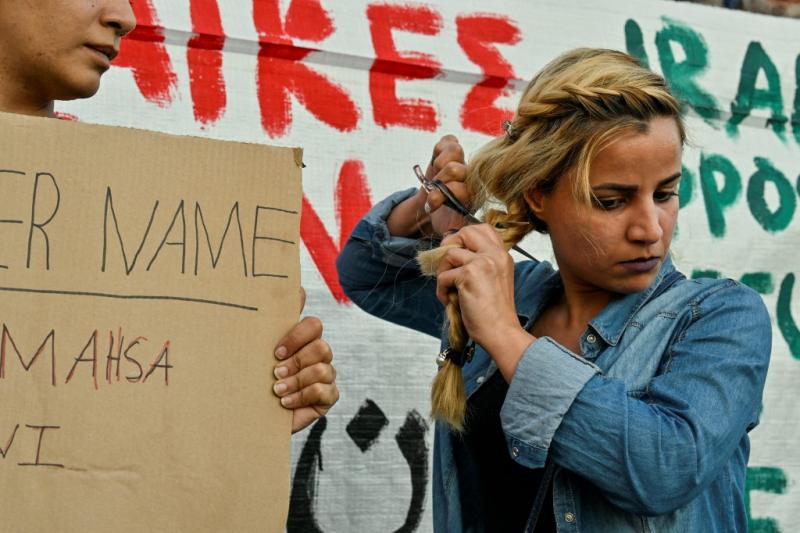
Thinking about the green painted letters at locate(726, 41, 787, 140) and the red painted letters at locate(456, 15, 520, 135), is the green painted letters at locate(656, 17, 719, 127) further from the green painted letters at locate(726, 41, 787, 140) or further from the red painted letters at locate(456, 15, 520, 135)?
the red painted letters at locate(456, 15, 520, 135)

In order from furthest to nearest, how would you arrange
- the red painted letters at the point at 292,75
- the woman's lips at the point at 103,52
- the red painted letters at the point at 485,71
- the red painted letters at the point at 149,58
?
the red painted letters at the point at 485,71 → the red painted letters at the point at 292,75 → the red painted letters at the point at 149,58 → the woman's lips at the point at 103,52

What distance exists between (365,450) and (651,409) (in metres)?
1.14

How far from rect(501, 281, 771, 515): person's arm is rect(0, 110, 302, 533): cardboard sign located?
0.34 m

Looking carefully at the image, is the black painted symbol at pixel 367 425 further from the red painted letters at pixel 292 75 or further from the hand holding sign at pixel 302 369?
the hand holding sign at pixel 302 369

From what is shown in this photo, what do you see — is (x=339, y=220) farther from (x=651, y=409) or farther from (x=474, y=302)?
(x=651, y=409)

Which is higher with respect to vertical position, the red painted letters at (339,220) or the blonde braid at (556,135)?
the red painted letters at (339,220)

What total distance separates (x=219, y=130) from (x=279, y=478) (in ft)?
3.90

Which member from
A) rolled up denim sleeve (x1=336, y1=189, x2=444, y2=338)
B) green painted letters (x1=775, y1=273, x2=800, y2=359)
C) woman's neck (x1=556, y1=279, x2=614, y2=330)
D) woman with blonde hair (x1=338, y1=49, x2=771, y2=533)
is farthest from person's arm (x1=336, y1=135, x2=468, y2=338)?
green painted letters (x1=775, y1=273, x2=800, y2=359)

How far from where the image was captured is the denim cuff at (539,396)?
4.67 ft

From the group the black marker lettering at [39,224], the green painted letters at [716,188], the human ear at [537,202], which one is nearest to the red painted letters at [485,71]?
the green painted letters at [716,188]

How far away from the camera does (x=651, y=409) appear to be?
4.69ft

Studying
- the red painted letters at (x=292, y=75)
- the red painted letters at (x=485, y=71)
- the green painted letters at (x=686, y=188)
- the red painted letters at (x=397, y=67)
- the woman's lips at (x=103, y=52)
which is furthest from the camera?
the green painted letters at (x=686, y=188)

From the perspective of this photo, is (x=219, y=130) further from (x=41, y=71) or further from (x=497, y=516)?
(x=497, y=516)

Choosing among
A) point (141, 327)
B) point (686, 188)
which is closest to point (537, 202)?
point (141, 327)
